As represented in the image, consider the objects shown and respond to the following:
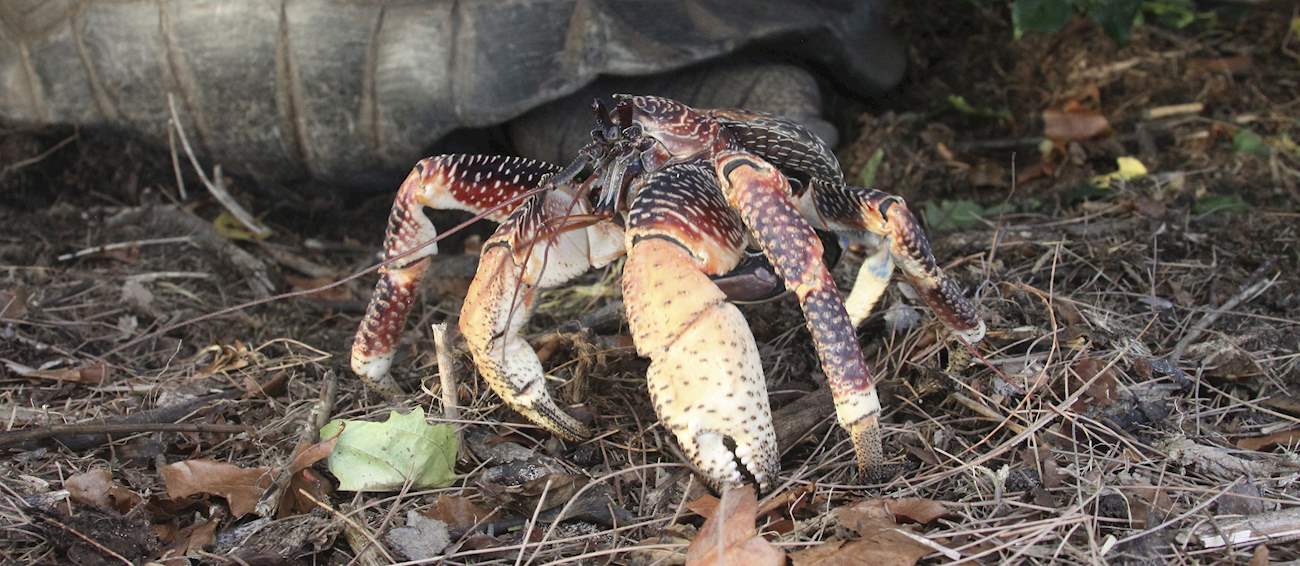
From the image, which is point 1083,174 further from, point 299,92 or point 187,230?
point 187,230

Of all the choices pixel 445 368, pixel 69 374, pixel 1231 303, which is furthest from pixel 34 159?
pixel 1231 303

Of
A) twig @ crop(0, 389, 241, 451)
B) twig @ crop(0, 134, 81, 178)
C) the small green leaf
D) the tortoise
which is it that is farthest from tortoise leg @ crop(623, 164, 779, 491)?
twig @ crop(0, 134, 81, 178)

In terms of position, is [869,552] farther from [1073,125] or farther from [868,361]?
[1073,125]

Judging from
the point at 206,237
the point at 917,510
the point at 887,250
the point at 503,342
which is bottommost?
the point at 206,237

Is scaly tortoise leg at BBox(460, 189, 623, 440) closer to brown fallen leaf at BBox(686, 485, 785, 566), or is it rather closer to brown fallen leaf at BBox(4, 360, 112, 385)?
brown fallen leaf at BBox(686, 485, 785, 566)

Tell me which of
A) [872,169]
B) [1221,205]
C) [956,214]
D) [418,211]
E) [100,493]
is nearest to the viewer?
[100,493]

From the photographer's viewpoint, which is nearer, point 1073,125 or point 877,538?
point 877,538

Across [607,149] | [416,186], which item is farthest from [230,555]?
[607,149]
